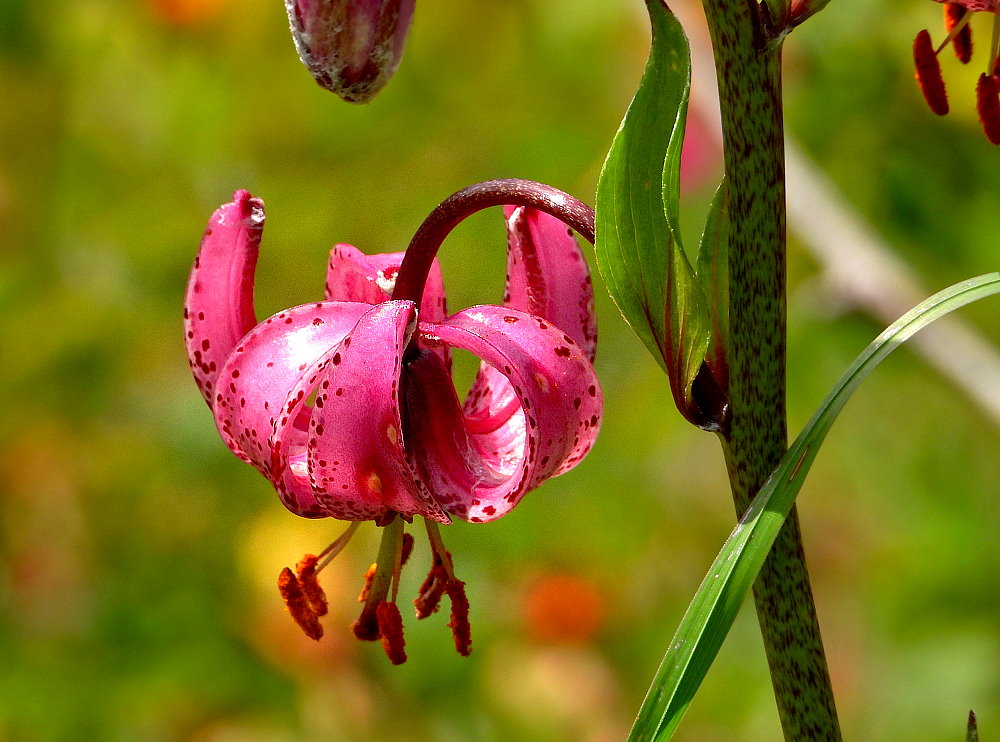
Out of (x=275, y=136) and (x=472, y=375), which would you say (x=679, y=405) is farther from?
(x=275, y=136)

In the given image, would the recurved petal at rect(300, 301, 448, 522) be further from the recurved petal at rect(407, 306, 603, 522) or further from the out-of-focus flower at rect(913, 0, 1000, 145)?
the out-of-focus flower at rect(913, 0, 1000, 145)

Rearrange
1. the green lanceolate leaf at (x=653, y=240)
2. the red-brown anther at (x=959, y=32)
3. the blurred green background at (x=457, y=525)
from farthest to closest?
the blurred green background at (x=457, y=525) → the red-brown anther at (x=959, y=32) → the green lanceolate leaf at (x=653, y=240)

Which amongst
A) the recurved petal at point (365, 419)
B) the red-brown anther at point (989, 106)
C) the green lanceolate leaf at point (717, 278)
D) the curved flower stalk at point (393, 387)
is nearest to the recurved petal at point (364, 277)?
the curved flower stalk at point (393, 387)

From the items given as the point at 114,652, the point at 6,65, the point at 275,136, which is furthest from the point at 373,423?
the point at 6,65

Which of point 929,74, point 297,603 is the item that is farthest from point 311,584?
point 929,74

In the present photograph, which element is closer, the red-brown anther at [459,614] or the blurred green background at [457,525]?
the red-brown anther at [459,614]

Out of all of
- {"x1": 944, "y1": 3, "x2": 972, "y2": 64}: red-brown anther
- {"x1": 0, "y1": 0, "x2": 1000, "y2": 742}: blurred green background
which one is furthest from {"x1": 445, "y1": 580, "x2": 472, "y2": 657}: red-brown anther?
{"x1": 0, "y1": 0, "x2": 1000, "y2": 742}: blurred green background

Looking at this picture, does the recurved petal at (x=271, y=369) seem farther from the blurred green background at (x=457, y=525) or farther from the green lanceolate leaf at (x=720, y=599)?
the blurred green background at (x=457, y=525)
